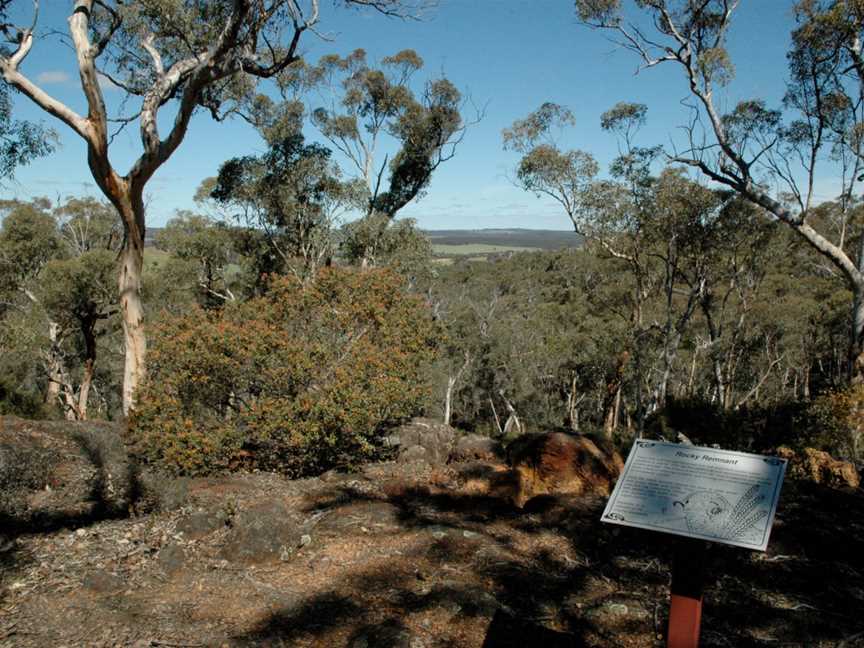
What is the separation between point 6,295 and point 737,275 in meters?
Answer: 23.2

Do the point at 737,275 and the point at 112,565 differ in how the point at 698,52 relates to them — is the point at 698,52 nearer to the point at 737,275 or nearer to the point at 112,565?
the point at 737,275

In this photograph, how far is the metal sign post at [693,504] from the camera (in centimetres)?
279

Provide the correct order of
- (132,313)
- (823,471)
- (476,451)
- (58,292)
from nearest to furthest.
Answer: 1. (823,471)
2. (476,451)
3. (132,313)
4. (58,292)

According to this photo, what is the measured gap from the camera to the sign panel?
2.77 meters

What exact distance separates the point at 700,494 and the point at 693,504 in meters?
0.06

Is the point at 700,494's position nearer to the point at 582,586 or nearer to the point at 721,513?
the point at 721,513

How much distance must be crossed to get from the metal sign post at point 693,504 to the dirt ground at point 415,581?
4.12 ft

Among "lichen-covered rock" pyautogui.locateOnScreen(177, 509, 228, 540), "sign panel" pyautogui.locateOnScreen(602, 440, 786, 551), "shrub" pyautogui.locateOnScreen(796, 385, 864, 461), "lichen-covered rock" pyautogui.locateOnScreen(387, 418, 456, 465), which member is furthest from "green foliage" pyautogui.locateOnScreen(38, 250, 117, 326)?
"sign panel" pyautogui.locateOnScreen(602, 440, 786, 551)

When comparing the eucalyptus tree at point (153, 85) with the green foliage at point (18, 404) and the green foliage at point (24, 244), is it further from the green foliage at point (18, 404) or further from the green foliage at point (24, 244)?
the green foliage at point (24, 244)

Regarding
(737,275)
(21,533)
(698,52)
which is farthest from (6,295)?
(737,275)

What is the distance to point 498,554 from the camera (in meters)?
5.41

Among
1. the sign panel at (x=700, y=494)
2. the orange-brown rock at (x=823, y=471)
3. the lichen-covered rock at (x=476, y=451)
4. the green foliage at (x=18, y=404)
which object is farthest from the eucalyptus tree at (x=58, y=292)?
the sign panel at (x=700, y=494)

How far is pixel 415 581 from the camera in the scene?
4891 millimetres

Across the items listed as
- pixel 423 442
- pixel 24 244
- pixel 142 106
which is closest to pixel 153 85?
pixel 142 106
